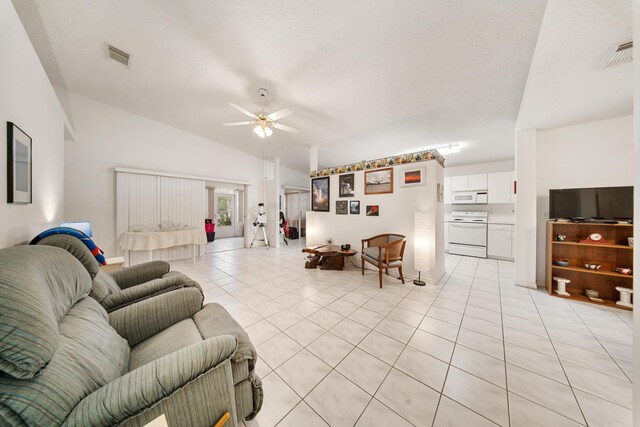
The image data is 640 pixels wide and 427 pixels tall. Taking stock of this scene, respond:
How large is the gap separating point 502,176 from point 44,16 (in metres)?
8.35

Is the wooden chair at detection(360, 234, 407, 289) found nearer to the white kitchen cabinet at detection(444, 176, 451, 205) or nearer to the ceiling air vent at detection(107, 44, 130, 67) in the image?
the white kitchen cabinet at detection(444, 176, 451, 205)

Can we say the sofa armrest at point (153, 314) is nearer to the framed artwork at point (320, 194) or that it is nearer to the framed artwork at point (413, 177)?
the framed artwork at point (413, 177)

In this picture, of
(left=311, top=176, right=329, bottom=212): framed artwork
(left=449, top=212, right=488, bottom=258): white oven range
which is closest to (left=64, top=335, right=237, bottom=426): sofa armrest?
(left=311, top=176, right=329, bottom=212): framed artwork

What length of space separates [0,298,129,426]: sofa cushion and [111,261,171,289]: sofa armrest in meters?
1.10

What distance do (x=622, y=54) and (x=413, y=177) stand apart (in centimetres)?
231

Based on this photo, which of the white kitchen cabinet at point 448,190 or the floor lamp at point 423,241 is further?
the white kitchen cabinet at point 448,190

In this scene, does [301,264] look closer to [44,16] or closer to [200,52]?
[200,52]

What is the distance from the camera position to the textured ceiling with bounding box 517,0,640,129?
1585mm

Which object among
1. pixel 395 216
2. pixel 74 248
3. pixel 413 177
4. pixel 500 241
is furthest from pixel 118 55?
pixel 500 241

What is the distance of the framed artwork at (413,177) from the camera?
3664 millimetres

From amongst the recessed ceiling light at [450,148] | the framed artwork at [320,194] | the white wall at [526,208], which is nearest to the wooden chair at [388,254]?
the framed artwork at [320,194]

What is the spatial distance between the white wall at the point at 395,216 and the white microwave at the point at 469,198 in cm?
217

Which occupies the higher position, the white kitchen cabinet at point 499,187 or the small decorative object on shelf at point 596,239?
the white kitchen cabinet at point 499,187

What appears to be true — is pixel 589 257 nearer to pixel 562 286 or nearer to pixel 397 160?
pixel 562 286
